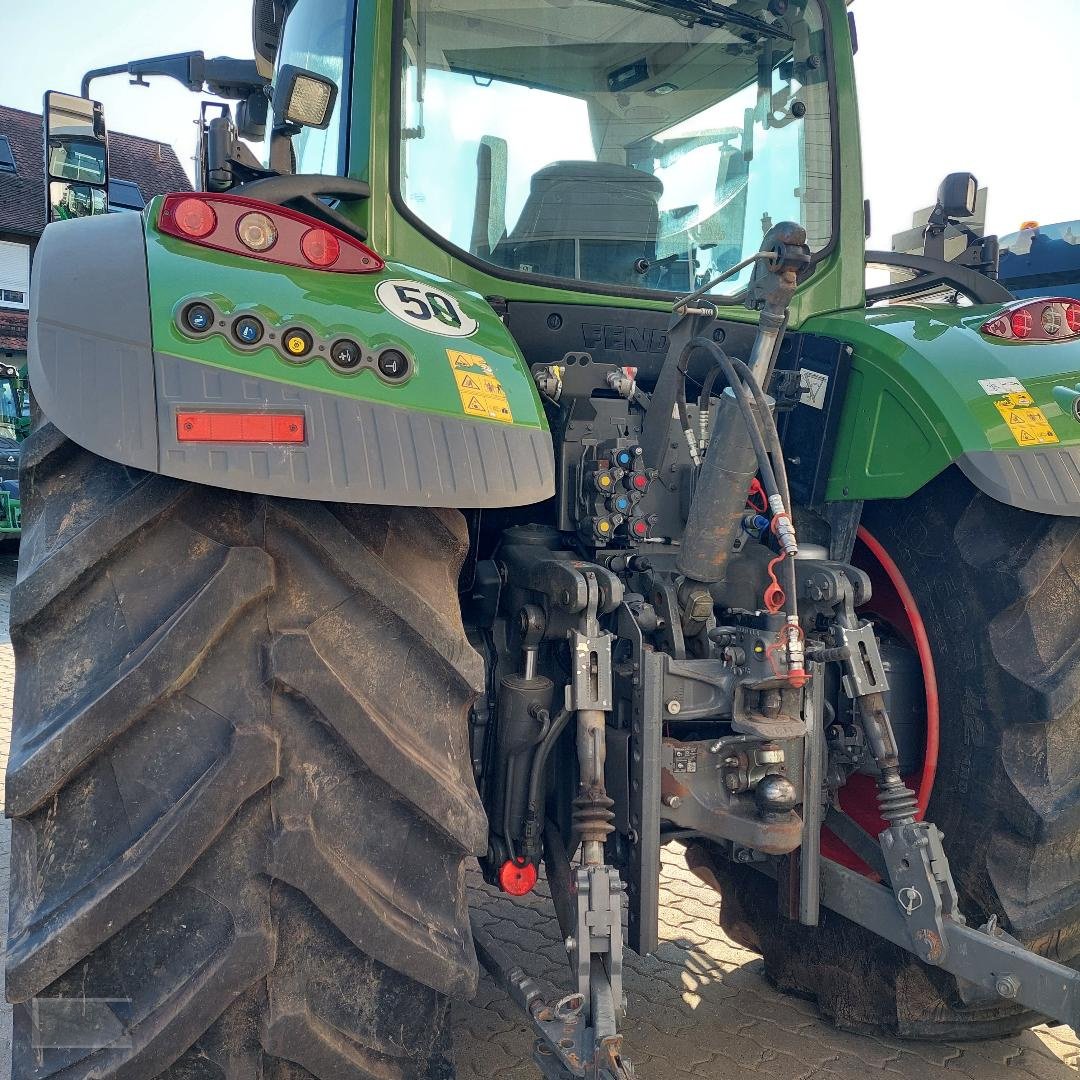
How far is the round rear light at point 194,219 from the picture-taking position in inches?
73.0

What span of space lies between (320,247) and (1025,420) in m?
1.42

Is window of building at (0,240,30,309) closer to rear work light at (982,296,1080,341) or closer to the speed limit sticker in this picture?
the speed limit sticker

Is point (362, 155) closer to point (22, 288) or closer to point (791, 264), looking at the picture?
point (791, 264)

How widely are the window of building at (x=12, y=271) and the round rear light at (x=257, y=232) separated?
27.8 m

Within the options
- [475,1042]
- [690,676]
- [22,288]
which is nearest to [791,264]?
[690,676]

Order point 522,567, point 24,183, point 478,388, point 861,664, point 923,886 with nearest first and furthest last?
1. point 478,388
2. point 923,886
3. point 861,664
4. point 522,567
5. point 24,183

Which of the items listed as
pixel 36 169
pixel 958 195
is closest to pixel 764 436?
pixel 958 195

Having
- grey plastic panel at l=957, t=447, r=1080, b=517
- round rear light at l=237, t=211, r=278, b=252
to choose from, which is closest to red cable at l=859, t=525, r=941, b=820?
grey plastic panel at l=957, t=447, r=1080, b=517

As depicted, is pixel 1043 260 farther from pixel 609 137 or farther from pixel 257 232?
pixel 257 232

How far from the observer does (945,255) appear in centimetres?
305

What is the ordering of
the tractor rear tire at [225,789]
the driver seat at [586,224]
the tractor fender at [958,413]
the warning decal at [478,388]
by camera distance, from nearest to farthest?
the tractor rear tire at [225,789]
the warning decal at [478,388]
the tractor fender at [958,413]
the driver seat at [586,224]

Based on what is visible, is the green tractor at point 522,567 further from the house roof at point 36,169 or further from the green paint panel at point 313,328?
the house roof at point 36,169

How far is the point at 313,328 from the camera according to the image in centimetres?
171

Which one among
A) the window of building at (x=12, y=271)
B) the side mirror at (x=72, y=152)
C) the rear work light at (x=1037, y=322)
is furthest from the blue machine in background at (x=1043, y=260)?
the window of building at (x=12, y=271)
